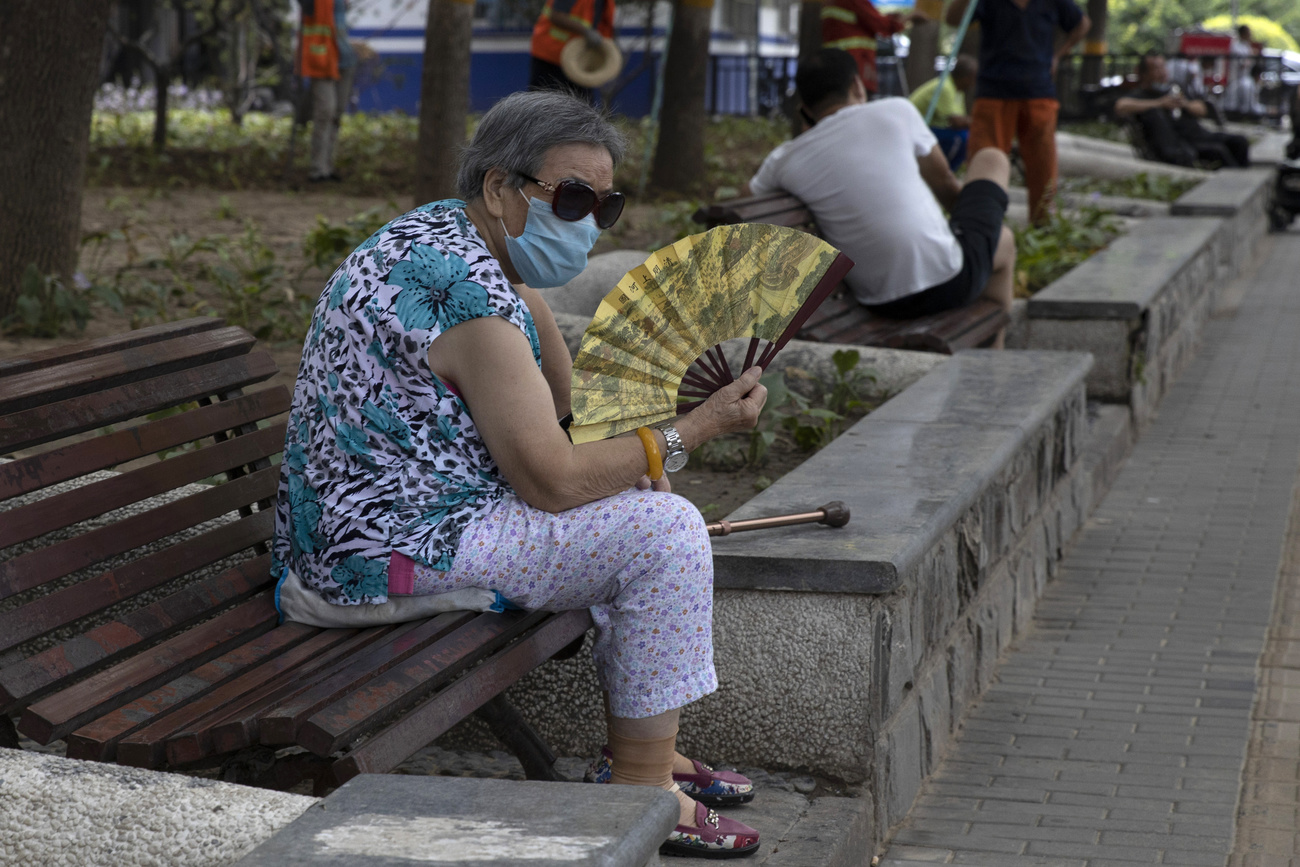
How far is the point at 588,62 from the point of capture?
376 inches

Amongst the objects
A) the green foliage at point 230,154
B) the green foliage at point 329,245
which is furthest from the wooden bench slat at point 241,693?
the green foliage at point 230,154

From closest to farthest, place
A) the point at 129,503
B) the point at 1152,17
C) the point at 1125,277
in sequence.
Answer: the point at 129,503
the point at 1125,277
the point at 1152,17

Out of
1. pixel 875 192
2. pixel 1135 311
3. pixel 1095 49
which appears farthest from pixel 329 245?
pixel 1095 49

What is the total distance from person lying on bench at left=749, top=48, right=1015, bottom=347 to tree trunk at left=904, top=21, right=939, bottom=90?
6414 mm

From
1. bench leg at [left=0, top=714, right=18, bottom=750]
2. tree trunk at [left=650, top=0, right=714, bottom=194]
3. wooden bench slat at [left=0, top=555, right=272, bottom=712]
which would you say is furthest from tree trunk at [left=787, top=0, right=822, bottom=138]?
bench leg at [left=0, top=714, right=18, bottom=750]

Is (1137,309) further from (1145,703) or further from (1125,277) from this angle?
(1145,703)

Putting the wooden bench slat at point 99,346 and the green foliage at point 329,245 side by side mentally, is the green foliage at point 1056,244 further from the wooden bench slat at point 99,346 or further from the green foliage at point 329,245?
the wooden bench slat at point 99,346

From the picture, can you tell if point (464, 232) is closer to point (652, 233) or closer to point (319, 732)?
point (319, 732)

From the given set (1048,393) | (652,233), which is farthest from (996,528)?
(652,233)

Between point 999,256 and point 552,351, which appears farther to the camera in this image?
point 999,256

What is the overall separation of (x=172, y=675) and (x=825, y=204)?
392 centimetres

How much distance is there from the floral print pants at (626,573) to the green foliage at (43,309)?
3617mm

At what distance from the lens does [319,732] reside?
81.8 inches

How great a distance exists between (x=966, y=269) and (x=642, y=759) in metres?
3.80
